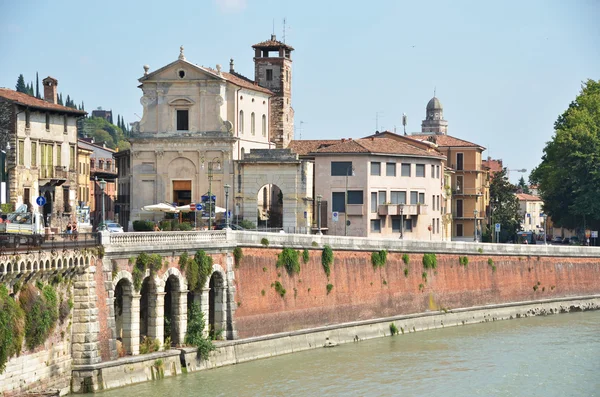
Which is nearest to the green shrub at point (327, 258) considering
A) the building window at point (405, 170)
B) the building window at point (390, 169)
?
the building window at point (390, 169)

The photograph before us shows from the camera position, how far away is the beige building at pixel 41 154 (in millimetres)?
70000

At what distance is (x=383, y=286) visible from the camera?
221 ft

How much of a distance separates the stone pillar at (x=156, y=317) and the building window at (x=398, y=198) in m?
32.9

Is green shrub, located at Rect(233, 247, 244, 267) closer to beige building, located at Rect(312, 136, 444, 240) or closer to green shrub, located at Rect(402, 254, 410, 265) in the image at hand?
green shrub, located at Rect(402, 254, 410, 265)

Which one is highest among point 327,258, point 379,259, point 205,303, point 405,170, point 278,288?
point 405,170

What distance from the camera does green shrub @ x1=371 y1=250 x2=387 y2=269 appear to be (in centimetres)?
6694

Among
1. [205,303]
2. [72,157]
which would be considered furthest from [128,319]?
[72,157]

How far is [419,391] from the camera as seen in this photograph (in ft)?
169

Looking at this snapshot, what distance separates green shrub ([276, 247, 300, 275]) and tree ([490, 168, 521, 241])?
194ft

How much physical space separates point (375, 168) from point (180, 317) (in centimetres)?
3075

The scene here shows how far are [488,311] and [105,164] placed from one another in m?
43.4

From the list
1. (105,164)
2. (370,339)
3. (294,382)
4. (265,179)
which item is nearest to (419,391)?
(294,382)

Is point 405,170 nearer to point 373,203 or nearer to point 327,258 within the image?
point 373,203

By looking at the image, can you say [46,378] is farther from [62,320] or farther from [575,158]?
[575,158]
